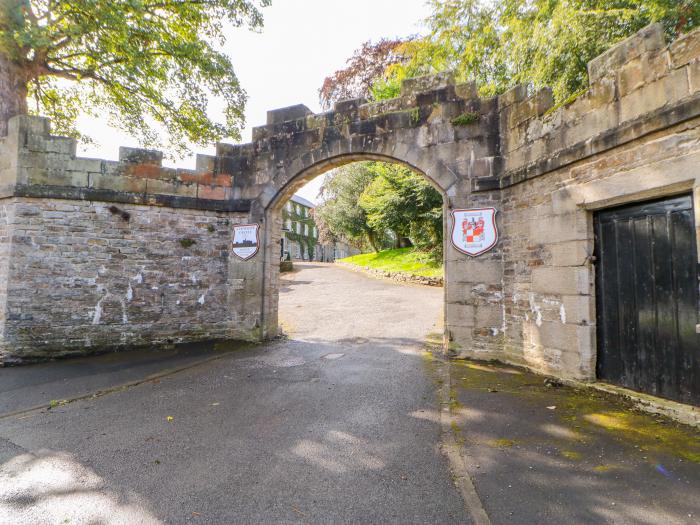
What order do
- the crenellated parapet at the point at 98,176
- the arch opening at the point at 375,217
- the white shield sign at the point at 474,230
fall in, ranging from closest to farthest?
the white shield sign at the point at 474,230, the crenellated parapet at the point at 98,176, the arch opening at the point at 375,217

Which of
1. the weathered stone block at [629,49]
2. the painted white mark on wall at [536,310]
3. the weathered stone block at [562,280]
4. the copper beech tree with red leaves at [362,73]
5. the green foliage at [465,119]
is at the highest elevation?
the copper beech tree with red leaves at [362,73]

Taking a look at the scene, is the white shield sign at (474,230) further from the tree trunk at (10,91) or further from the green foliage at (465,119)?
the tree trunk at (10,91)

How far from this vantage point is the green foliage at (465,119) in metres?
6.17

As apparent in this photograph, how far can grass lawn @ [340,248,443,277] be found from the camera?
57.6 ft

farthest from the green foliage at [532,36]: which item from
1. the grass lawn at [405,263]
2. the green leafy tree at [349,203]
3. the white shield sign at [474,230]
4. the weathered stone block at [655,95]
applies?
the green leafy tree at [349,203]

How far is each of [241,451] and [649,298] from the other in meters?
4.45

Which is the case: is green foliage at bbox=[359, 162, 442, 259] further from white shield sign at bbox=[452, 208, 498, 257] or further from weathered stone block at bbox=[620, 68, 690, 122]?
weathered stone block at bbox=[620, 68, 690, 122]

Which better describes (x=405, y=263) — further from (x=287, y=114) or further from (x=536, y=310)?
(x=536, y=310)

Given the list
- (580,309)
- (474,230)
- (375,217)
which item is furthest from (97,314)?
(375,217)

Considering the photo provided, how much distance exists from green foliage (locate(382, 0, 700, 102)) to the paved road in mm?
6930

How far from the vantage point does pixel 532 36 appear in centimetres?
941

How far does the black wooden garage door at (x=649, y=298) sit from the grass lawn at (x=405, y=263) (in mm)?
12014

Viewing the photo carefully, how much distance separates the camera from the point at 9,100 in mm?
7438

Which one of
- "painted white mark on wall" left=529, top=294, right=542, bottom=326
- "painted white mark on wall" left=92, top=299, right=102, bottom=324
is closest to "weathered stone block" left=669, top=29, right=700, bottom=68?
"painted white mark on wall" left=529, top=294, right=542, bottom=326
